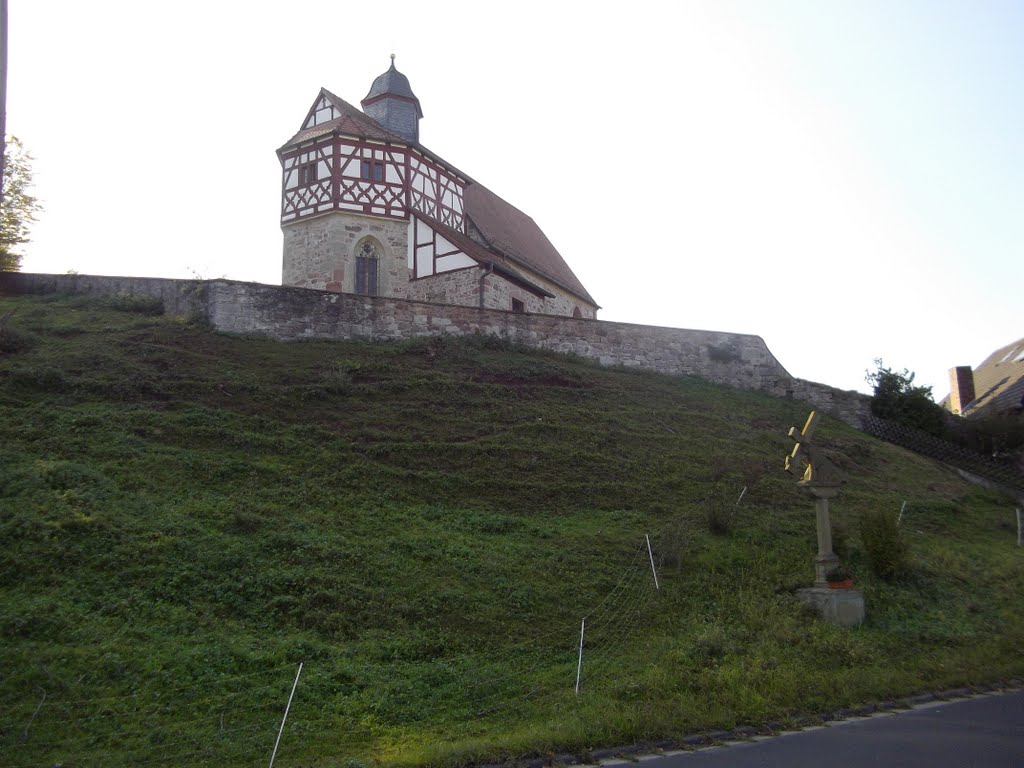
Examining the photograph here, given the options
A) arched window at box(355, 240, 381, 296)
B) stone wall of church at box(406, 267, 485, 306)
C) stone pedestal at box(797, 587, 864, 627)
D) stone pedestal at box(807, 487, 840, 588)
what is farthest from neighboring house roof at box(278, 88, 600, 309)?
stone pedestal at box(797, 587, 864, 627)

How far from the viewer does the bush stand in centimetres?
1266

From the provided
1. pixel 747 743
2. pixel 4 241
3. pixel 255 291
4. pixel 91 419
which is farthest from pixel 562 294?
pixel 747 743

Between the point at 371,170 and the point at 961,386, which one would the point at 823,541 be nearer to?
the point at 371,170

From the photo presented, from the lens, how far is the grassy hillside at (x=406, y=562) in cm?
755

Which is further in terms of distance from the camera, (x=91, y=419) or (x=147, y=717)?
(x=91, y=419)

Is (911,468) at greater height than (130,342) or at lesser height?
lesser

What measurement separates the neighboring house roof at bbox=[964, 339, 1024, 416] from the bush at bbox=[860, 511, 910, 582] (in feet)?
50.9

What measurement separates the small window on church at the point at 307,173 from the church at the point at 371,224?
30 mm

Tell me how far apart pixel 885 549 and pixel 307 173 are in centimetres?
2044

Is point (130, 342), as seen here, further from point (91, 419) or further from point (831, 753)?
point (831, 753)

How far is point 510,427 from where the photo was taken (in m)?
17.4

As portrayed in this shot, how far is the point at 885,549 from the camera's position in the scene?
502 inches

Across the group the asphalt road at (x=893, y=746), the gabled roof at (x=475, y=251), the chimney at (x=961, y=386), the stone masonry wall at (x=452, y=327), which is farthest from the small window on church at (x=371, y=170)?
the chimney at (x=961, y=386)

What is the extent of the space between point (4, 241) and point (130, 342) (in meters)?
11.8
